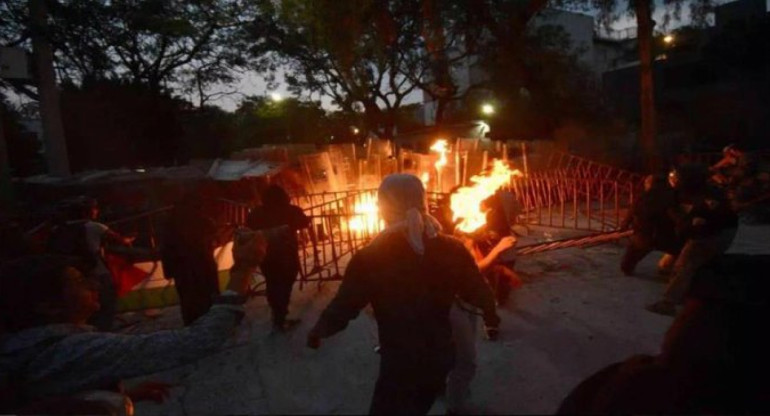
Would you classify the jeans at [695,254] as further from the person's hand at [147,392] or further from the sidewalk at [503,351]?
the person's hand at [147,392]

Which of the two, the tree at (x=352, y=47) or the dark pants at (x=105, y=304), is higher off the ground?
the tree at (x=352, y=47)

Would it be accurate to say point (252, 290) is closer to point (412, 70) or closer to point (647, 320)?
point (647, 320)

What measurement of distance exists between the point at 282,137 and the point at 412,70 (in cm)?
1000

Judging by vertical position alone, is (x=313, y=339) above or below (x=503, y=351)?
above

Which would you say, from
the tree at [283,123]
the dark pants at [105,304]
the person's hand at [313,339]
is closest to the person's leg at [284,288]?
the dark pants at [105,304]

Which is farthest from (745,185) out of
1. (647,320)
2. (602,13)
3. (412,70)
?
(412,70)

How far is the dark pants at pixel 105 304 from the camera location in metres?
5.33

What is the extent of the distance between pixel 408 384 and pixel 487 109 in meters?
26.5

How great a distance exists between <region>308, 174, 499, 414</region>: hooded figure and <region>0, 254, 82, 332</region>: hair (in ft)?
3.87

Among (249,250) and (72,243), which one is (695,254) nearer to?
(249,250)

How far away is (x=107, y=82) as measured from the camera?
1998 cm

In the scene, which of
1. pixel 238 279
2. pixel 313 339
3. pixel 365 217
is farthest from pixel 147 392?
pixel 365 217

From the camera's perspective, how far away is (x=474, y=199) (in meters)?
6.13

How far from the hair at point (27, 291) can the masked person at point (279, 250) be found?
3349 millimetres
